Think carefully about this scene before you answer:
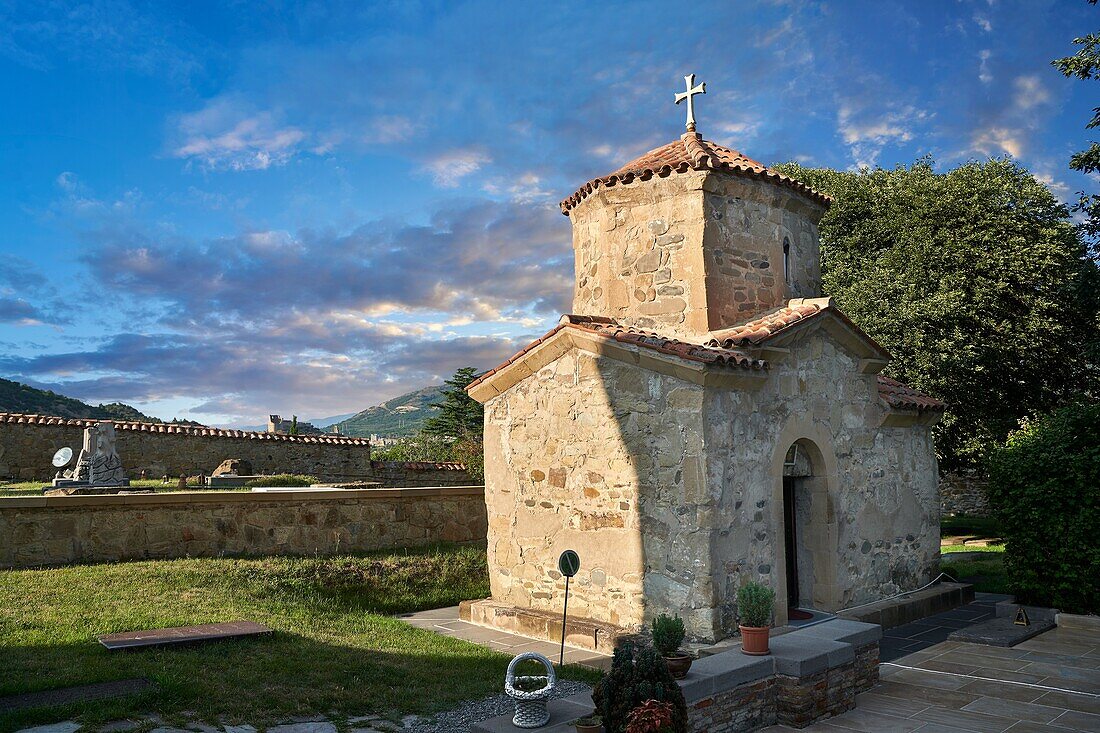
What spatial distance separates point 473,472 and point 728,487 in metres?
13.8

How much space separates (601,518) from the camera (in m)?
10.4

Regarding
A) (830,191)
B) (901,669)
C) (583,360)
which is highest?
(830,191)

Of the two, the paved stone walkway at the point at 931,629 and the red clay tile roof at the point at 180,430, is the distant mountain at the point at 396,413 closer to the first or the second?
the red clay tile roof at the point at 180,430

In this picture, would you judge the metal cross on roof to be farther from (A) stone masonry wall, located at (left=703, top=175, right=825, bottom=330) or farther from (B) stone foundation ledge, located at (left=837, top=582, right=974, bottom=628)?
(B) stone foundation ledge, located at (left=837, top=582, right=974, bottom=628)

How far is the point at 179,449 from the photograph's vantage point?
23.0 m

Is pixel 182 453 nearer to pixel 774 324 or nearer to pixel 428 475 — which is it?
pixel 428 475

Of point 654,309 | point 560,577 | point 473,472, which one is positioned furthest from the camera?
point 473,472

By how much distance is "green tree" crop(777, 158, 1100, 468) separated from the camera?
20141 millimetres

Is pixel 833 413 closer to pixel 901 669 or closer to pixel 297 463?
pixel 901 669

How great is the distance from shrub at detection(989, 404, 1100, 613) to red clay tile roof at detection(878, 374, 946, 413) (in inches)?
55.5

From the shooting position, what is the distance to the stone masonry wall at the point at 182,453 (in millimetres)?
21141

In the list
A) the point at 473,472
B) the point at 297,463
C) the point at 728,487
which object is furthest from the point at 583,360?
the point at 297,463

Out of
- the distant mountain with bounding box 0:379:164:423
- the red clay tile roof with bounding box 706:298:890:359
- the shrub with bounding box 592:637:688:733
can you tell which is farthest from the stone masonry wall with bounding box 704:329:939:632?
the distant mountain with bounding box 0:379:164:423

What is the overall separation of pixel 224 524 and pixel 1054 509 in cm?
1354
